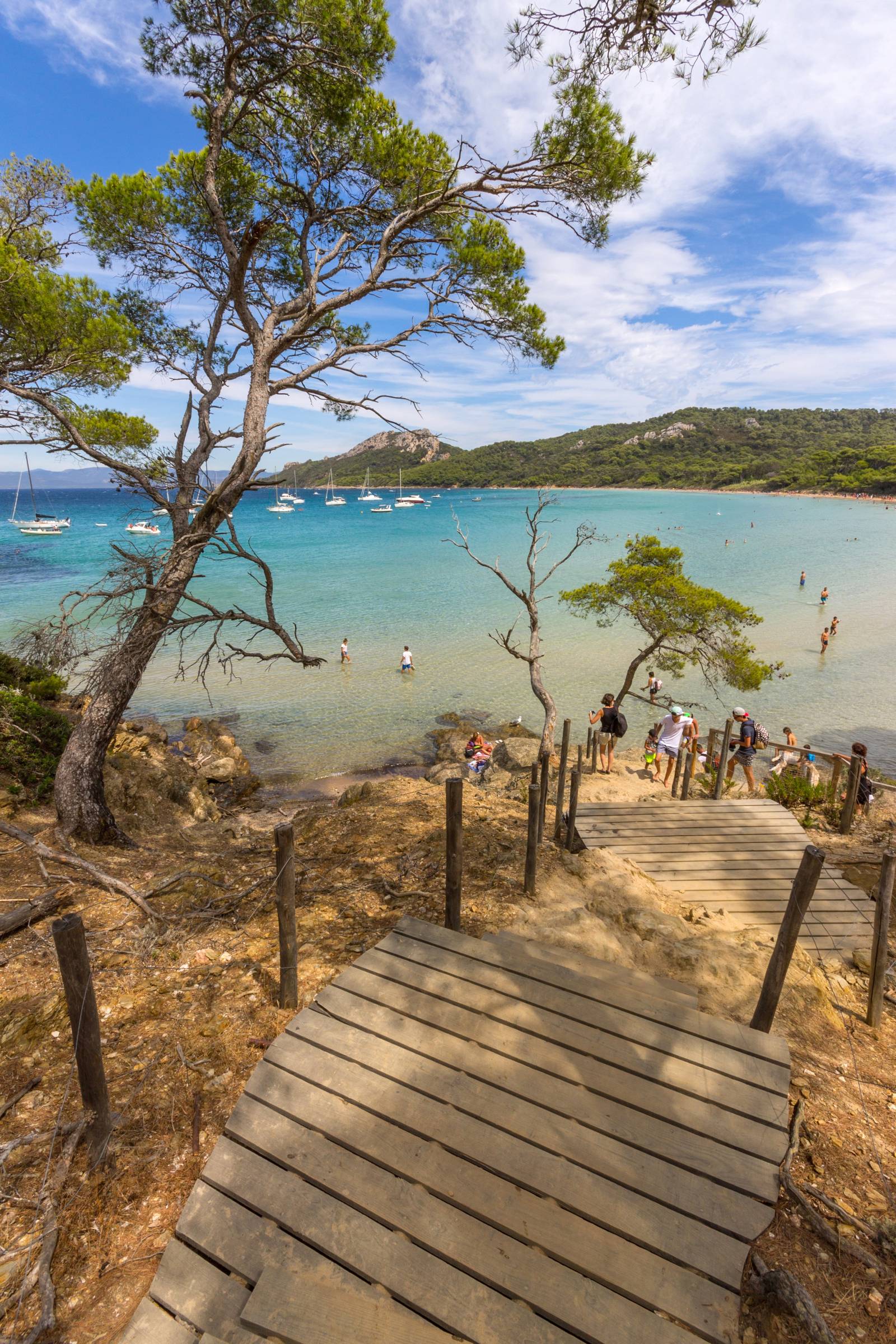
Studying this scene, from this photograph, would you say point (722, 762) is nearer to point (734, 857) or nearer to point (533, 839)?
point (734, 857)

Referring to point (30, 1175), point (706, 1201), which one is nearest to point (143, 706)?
point (30, 1175)

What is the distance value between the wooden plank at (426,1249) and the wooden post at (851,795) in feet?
33.2

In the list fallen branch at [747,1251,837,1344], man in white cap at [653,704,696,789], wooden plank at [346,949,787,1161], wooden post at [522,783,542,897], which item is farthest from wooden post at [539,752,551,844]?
fallen branch at [747,1251,837,1344]

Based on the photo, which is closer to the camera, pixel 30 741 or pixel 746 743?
pixel 30 741

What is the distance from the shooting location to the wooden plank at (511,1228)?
2.38 m

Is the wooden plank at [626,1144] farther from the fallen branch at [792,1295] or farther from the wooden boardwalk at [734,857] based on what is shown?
the wooden boardwalk at [734,857]

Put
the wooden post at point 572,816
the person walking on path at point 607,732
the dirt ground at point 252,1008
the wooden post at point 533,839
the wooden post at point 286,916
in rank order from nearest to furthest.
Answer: the dirt ground at point 252,1008 → the wooden post at point 286,916 → the wooden post at point 533,839 → the wooden post at point 572,816 → the person walking on path at point 607,732

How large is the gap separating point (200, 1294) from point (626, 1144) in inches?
80.9

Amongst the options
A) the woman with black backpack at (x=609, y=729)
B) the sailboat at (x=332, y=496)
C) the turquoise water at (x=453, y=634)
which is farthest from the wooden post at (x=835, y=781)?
the sailboat at (x=332, y=496)

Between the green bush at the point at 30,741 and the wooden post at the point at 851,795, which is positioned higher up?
the green bush at the point at 30,741

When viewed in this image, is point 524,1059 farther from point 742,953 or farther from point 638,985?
point 742,953

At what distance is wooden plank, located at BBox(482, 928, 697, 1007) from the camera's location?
4156 mm

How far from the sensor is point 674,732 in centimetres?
1255

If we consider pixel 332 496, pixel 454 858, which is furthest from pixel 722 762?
pixel 332 496
